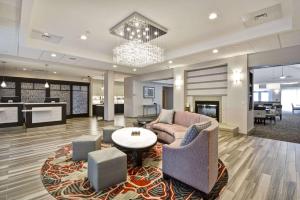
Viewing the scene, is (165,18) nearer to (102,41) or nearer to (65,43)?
(102,41)

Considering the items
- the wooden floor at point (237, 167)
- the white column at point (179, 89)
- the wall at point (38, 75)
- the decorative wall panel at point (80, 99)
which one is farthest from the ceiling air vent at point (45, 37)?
the decorative wall panel at point (80, 99)

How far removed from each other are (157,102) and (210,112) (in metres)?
5.80

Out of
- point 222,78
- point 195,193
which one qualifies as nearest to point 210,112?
point 222,78

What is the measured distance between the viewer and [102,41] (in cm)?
497

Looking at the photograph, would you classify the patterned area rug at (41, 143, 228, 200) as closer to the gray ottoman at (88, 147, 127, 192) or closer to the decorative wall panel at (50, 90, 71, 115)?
the gray ottoman at (88, 147, 127, 192)

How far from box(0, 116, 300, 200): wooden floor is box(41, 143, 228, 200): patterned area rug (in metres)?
0.12

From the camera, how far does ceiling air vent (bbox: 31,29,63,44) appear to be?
4346 millimetres

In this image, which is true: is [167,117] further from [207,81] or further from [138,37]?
[207,81]

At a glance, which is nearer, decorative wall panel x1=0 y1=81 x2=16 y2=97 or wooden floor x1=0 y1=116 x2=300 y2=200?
wooden floor x1=0 y1=116 x2=300 y2=200

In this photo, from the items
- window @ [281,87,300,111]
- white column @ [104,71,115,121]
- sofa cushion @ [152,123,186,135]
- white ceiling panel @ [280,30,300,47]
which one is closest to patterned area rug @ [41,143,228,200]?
sofa cushion @ [152,123,186,135]

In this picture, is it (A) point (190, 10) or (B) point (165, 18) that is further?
(B) point (165, 18)

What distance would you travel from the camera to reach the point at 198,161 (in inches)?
80.4

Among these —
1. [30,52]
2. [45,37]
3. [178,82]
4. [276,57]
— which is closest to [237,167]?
[276,57]

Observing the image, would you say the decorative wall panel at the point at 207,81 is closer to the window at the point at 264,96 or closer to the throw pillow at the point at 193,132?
the throw pillow at the point at 193,132
